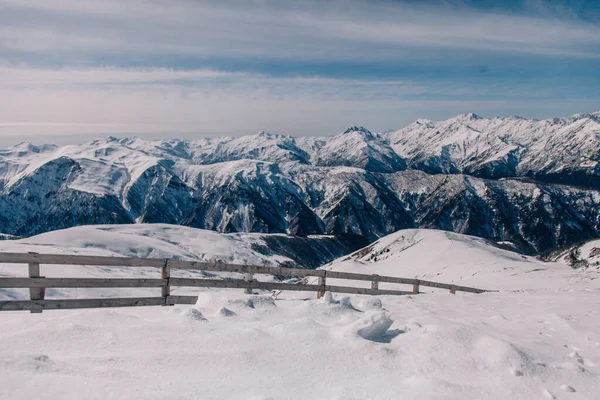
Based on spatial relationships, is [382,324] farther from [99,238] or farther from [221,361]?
[99,238]

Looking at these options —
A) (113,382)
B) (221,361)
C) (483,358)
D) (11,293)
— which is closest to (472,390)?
(483,358)

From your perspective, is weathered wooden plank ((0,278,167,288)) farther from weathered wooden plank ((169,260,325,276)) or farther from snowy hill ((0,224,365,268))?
snowy hill ((0,224,365,268))

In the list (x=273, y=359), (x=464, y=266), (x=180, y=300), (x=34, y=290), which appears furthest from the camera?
(x=464, y=266)

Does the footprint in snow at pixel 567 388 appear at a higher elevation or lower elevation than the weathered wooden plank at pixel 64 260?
lower

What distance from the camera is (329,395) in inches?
257

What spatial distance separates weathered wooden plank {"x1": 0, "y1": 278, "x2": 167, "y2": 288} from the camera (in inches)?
387

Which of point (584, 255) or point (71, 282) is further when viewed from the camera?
point (584, 255)

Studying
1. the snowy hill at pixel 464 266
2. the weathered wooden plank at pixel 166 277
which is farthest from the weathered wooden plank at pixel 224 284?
the snowy hill at pixel 464 266

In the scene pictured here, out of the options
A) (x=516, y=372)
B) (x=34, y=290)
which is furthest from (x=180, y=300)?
(x=516, y=372)

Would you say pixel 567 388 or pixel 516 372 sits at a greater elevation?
pixel 516 372

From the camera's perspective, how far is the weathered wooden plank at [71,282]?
32.2ft

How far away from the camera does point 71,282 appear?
10.6 metres

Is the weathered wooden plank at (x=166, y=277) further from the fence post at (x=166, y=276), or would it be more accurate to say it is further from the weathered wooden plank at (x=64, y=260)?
the weathered wooden plank at (x=64, y=260)

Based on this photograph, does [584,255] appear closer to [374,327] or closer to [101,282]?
[374,327]
